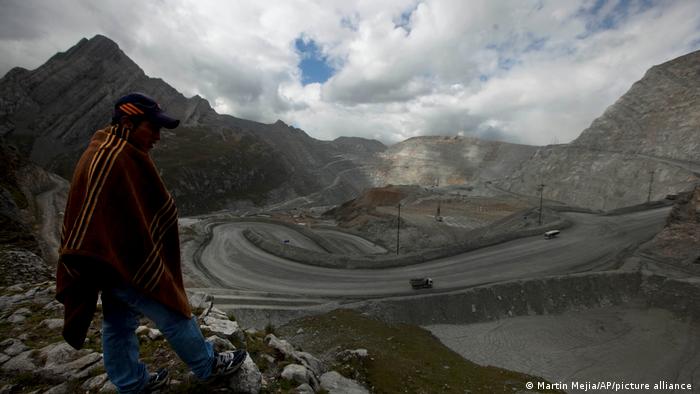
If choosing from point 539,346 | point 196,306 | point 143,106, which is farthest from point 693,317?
point 143,106

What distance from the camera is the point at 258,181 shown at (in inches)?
5901

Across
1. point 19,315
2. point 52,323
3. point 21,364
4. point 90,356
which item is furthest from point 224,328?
point 19,315

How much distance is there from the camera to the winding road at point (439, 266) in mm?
27188

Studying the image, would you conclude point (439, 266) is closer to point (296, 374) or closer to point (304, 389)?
point (296, 374)

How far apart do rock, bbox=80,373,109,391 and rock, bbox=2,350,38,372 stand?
108cm

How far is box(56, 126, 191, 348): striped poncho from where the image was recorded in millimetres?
3072

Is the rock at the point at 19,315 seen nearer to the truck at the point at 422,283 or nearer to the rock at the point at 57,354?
the rock at the point at 57,354

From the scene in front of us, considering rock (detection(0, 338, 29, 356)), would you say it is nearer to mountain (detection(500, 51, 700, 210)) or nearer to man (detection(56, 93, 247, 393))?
man (detection(56, 93, 247, 393))

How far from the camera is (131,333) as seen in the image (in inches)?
147

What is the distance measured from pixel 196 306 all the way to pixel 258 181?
14668 centimetres

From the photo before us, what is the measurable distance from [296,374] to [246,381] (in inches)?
68.8

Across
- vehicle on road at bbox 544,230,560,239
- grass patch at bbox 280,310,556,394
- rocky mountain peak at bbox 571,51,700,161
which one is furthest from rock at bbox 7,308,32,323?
rocky mountain peak at bbox 571,51,700,161

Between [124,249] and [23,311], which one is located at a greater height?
[124,249]

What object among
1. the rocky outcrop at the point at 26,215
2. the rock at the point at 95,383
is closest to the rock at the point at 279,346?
the rock at the point at 95,383
